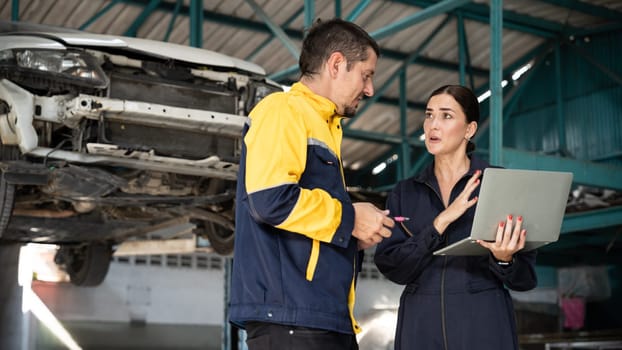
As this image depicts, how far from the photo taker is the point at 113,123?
5133mm

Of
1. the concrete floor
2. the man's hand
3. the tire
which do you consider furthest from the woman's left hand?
the concrete floor

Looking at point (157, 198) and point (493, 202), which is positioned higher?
point (157, 198)

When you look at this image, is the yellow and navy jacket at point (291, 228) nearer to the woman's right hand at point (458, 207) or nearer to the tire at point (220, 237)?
the woman's right hand at point (458, 207)

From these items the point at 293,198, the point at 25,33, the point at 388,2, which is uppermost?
the point at 388,2

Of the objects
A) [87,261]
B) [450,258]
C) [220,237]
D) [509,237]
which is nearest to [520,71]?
[220,237]

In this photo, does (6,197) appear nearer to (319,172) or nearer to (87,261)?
(87,261)

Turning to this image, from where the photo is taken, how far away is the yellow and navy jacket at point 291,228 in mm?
2160

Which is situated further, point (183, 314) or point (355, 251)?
point (183, 314)

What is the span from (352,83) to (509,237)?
26.8 inches

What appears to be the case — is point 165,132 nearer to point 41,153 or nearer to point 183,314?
point 41,153

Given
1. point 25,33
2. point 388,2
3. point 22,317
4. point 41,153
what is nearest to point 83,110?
point 41,153

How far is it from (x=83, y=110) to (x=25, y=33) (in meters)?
0.81

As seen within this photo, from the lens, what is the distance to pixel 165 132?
531 cm

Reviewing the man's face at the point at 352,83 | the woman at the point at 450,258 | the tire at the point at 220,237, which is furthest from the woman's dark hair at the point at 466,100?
the tire at the point at 220,237
